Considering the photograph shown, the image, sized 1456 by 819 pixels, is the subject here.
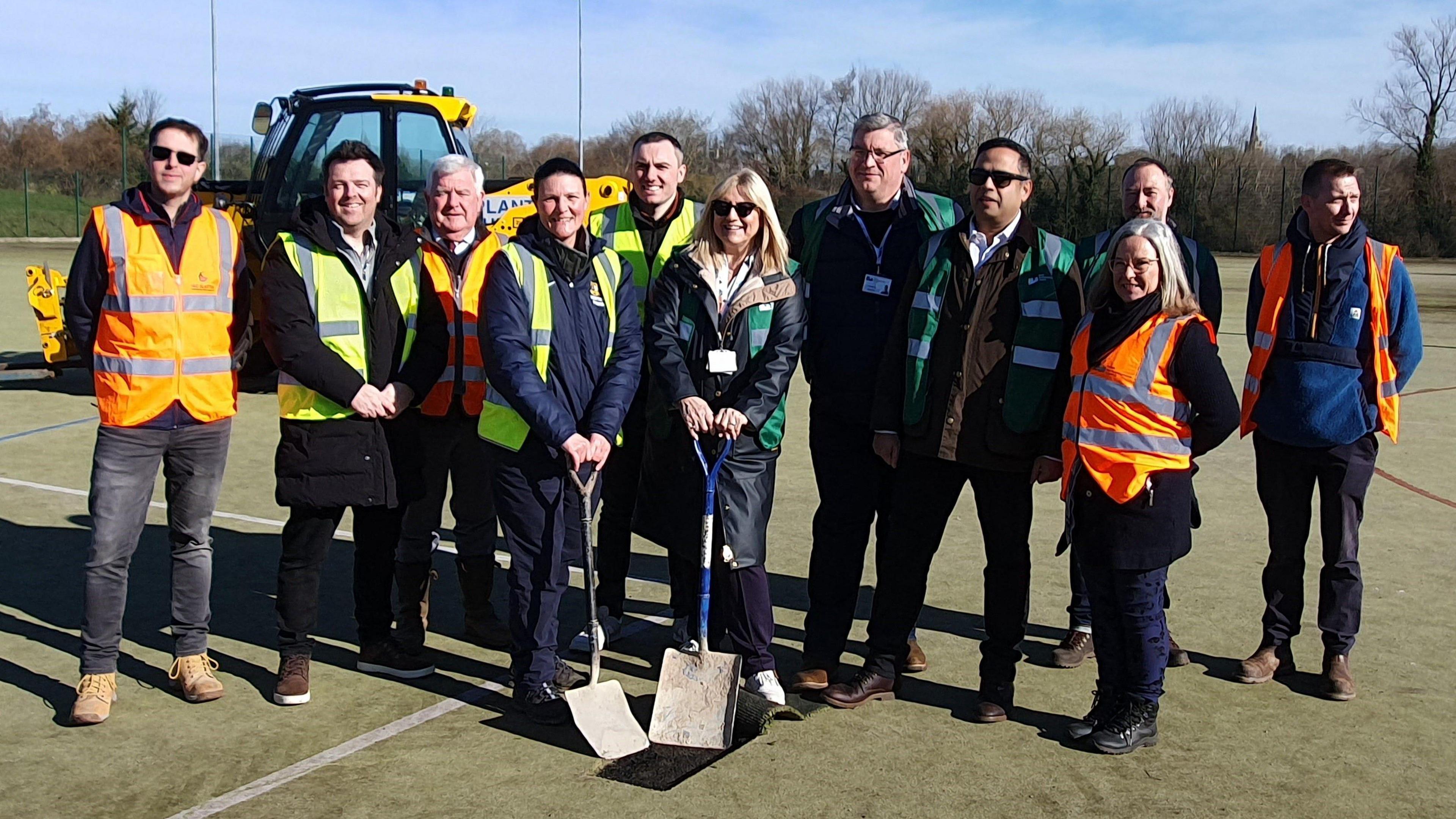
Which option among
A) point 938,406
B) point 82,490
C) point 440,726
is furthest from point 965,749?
point 82,490

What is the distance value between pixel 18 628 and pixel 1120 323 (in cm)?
446

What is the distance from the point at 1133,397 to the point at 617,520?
2.29m

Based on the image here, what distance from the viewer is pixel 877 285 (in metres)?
4.53

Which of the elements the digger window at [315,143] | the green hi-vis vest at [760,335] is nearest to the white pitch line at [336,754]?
the green hi-vis vest at [760,335]

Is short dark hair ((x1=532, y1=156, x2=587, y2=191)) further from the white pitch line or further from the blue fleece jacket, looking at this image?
the blue fleece jacket

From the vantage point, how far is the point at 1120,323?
401 centimetres

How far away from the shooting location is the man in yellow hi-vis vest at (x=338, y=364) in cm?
440

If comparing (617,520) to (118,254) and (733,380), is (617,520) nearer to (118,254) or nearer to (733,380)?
(733,380)

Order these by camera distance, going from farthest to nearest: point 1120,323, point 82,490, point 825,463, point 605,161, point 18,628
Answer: point 605,161 < point 82,490 < point 18,628 < point 825,463 < point 1120,323

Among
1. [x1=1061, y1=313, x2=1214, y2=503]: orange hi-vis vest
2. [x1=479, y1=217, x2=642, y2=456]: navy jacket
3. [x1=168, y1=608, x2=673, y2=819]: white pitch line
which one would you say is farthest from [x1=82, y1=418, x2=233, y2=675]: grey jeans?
[x1=1061, y1=313, x2=1214, y2=503]: orange hi-vis vest

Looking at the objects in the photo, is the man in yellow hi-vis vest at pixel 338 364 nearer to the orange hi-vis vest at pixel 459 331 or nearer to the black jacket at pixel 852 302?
the orange hi-vis vest at pixel 459 331

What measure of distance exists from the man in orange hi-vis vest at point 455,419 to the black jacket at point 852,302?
1.26 m

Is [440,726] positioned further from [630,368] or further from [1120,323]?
[1120,323]

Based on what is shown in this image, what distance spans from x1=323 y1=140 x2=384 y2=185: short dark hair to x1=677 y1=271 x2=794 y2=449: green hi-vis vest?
47.3 inches
